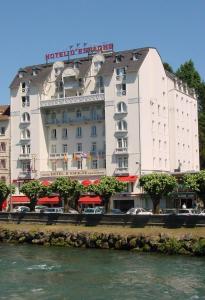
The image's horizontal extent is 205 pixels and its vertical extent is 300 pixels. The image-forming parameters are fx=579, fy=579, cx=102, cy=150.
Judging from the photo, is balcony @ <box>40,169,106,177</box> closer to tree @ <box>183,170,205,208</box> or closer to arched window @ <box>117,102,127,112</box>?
arched window @ <box>117,102,127,112</box>

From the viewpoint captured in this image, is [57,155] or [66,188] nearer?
[66,188]

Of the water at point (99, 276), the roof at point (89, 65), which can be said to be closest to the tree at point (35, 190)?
the roof at point (89, 65)

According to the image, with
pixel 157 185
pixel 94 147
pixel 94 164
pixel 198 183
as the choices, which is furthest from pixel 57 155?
pixel 198 183

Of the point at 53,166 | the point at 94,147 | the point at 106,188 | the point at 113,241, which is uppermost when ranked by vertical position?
the point at 94,147

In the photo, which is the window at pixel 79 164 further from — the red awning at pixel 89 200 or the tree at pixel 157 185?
the tree at pixel 157 185

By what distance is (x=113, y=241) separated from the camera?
6612 centimetres

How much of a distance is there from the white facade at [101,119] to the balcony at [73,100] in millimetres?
184

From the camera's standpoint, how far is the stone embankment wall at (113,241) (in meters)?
60.0

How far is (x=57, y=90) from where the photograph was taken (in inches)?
4348

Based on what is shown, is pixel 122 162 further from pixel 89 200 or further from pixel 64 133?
pixel 64 133

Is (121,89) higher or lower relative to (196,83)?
lower

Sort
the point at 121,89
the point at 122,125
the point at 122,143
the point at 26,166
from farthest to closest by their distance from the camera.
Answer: the point at 26,166
the point at 121,89
the point at 122,125
the point at 122,143

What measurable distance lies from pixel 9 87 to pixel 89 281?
7250 centimetres

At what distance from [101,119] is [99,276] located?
58.9 m
